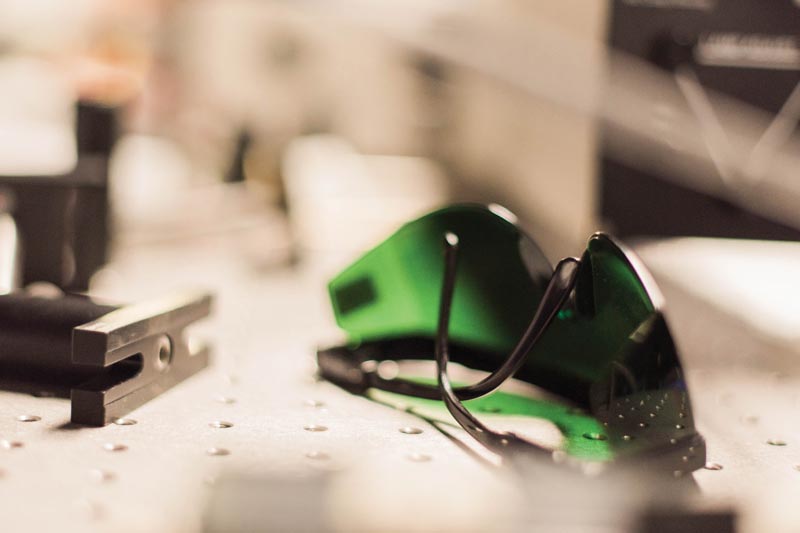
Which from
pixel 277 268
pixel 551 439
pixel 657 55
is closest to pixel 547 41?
pixel 277 268

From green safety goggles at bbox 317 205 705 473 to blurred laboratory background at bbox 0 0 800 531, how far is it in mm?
31

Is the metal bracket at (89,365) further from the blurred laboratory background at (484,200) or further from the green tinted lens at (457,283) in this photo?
the green tinted lens at (457,283)

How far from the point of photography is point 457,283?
0.48 metres

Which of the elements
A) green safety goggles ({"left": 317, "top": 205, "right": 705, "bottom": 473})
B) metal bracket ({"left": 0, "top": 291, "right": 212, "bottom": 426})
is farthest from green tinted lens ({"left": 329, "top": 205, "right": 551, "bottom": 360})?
metal bracket ({"left": 0, "top": 291, "right": 212, "bottom": 426})

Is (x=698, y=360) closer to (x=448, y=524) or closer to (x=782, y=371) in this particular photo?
(x=782, y=371)

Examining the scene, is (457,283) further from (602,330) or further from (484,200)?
(484,200)

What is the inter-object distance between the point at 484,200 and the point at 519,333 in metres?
1.23

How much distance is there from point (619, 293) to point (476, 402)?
117 millimetres

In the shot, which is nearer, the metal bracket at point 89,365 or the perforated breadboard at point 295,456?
the perforated breadboard at point 295,456

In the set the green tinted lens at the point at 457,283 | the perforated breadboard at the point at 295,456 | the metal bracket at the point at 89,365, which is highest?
the green tinted lens at the point at 457,283

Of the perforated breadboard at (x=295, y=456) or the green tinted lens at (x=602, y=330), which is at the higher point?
the green tinted lens at (x=602, y=330)

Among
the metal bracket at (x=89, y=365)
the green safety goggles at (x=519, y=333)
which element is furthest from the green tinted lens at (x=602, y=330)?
the metal bracket at (x=89, y=365)

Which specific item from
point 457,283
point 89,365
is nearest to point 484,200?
point 457,283

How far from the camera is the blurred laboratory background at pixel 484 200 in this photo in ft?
1.06
